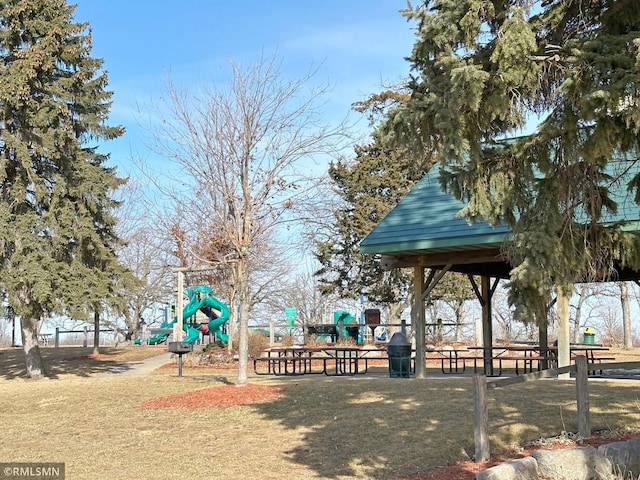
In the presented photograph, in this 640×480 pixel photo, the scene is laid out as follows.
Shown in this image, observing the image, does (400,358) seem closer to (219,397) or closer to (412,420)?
(219,397)

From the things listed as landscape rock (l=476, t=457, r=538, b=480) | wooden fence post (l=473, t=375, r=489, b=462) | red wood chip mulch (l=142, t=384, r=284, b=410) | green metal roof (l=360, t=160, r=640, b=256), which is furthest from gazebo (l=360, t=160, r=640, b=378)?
landscape rock (l=476, t=457, r=538, b=480)

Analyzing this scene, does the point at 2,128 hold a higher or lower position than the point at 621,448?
higher

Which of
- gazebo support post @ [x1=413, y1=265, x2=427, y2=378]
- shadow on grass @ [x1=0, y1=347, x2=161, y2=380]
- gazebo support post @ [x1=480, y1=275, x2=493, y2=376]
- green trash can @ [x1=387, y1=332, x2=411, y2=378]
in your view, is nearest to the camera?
gazebo support post @ [x1=413, y1=265, x2=427, y2=378]

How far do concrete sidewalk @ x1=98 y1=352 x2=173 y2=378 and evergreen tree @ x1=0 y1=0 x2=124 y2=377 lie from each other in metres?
2.25

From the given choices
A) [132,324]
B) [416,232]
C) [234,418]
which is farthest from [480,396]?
[132,324]

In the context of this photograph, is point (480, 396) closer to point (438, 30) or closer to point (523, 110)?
point (523, 110)

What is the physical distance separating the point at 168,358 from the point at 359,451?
18.1 meters

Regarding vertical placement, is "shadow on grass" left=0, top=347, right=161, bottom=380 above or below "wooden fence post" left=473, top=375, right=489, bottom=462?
below

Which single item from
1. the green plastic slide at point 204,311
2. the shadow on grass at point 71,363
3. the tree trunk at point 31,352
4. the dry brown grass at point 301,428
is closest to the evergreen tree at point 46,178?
the tree trunk at point 31,352

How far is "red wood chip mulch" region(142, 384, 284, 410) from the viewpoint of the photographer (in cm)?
1208

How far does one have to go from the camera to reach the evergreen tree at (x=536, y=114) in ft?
17.7

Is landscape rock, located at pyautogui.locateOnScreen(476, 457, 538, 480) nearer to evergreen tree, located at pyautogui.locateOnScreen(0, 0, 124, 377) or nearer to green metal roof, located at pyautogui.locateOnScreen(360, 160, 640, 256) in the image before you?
green metal roof, located at pyautogui.locateOnScreen(360, 160, 640, 256)

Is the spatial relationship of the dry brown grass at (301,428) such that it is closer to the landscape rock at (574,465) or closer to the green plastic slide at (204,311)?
the landscape rock at (574,465)

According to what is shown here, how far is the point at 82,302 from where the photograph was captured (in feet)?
57.7
